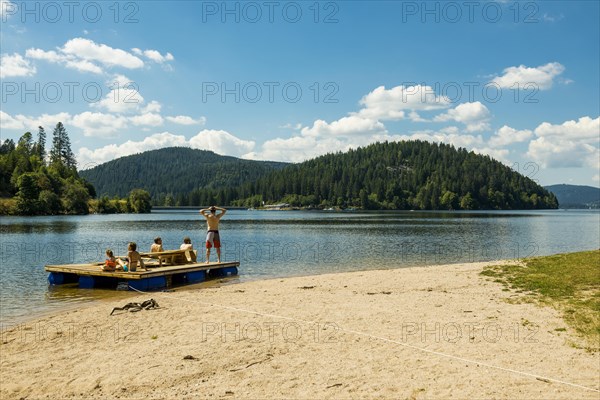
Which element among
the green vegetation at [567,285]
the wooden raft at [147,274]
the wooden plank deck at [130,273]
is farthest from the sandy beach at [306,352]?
the wooden raft at [147,274]

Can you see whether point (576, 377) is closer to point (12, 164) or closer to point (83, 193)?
point (83, 193)

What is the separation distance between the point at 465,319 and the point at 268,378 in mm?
7224

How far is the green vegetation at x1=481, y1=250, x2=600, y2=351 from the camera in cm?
1224

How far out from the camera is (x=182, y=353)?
10.7 meters

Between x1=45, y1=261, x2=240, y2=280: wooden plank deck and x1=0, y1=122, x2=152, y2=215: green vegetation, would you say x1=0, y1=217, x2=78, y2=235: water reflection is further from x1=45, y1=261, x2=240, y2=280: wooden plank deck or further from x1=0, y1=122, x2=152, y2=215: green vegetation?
x1=0, y1=122, x2=152, y2=215: green vegetation

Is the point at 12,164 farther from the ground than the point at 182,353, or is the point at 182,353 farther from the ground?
the point at 12,164

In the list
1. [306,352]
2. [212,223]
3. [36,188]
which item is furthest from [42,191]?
[306,352]

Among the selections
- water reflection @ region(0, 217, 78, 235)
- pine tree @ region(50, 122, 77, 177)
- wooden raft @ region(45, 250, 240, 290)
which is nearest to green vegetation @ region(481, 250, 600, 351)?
wooden raft @ region(45, 250, 240, 290)

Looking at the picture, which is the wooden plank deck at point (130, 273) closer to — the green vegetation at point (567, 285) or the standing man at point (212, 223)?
the standing man at point (212, 223)

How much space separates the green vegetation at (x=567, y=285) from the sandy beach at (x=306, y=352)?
0.53m

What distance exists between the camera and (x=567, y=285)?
1755 cm

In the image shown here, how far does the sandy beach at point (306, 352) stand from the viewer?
8.48 metres

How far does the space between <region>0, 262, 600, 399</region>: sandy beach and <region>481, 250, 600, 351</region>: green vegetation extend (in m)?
0.53

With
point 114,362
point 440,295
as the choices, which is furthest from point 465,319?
point 114,362
